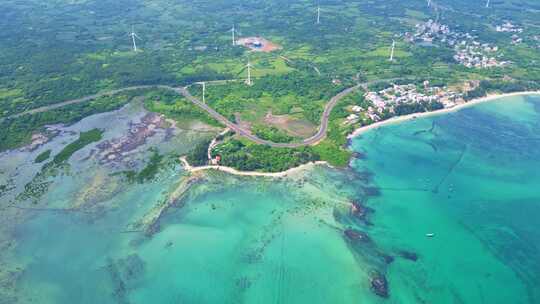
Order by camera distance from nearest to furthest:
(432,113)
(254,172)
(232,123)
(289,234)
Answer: (289,234) → (254,172) → (232,123) → (432,113)

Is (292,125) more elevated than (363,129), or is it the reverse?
(363,129)

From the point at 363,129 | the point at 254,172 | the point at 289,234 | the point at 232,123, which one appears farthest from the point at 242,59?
the point at 289,234

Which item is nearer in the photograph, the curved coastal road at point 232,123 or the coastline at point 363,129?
the coastline at point 363,129

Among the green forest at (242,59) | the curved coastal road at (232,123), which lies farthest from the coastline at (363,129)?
the curved coastal road at (232,123)

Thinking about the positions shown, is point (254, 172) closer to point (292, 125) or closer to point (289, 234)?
point (289, 234)

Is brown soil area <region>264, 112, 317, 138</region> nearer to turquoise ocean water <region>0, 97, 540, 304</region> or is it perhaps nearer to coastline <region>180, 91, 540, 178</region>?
coastline <region>180, 91, 540, 178</region>

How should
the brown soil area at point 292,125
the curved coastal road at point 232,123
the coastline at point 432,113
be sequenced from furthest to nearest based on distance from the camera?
the coastline at point 432,113 < the brown soil area at point 292,125 < the curved coastal road at point 232,123

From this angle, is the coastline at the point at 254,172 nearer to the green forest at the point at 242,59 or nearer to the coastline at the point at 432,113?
the green forest at the point at 242,59

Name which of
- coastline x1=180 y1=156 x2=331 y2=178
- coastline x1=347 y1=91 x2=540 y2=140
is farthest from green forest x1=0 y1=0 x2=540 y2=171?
coastline x1=347 y1=91 x2=540 y2=140

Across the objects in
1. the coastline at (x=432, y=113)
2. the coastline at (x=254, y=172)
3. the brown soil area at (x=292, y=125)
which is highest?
the coastline at (x=432, y=113)
